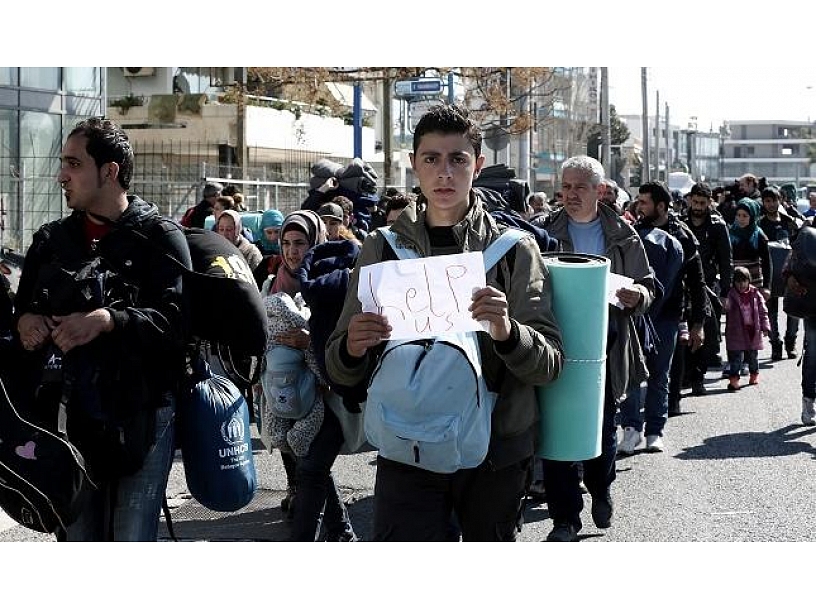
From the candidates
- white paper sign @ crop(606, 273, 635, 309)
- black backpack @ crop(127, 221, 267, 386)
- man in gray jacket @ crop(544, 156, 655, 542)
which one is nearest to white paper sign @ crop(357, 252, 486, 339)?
black backpack @ crop(127, 221, 267, 386)

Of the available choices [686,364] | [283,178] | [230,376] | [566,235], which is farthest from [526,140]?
[230,376]

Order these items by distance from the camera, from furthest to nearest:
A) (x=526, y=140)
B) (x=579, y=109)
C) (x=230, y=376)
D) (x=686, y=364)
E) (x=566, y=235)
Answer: (x=579, y=109)
(x=526, y=140)
(x=686, y=364)
(x=566, y=235)
(x=230, y=376)

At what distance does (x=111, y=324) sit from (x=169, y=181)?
73.0ft

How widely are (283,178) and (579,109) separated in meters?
24.2

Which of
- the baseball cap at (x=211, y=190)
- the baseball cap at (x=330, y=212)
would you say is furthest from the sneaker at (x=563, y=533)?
the baseball cap at (x=211, y=190)

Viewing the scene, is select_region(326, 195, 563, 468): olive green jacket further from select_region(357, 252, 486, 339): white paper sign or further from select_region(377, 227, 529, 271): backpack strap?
select_region(357, 252, 486, 339): white paper sign

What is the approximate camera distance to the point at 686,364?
13.2 meters

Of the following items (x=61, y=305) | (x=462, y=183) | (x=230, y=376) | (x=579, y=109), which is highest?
(x=579, y=109)

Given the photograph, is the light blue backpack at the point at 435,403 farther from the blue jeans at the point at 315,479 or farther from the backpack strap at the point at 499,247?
the blue jeans at the point at 315,479

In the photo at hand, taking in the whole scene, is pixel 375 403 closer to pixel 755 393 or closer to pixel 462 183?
pixel 462 183

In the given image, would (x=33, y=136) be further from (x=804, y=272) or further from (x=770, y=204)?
(x=804, y=272)

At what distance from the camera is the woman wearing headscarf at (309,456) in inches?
242

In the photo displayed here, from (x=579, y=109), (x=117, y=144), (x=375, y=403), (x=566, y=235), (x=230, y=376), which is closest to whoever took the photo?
(x=375, y=403)

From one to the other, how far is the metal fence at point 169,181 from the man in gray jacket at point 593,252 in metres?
3.71
